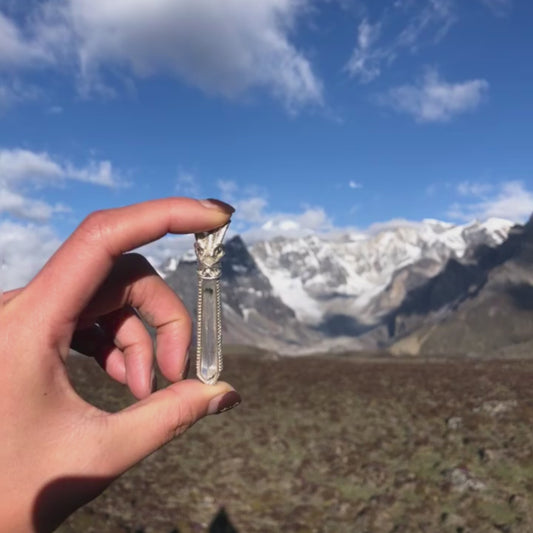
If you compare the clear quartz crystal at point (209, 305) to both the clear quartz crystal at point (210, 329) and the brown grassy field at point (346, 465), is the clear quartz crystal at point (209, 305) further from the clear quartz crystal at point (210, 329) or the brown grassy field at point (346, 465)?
the brown grassy field at point (346, 465)

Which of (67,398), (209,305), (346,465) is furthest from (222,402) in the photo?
(346,465)

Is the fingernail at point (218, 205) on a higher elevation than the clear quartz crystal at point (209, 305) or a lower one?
higher

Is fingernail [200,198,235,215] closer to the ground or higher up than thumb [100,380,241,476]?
higher up

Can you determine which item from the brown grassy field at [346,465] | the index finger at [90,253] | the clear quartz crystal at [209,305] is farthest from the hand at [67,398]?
the brown grassy field at [346,465]

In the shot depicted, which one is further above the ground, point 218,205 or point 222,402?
point 218,205

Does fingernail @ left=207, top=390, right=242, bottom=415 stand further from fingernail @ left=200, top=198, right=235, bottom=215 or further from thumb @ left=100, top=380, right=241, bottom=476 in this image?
fingernail @ left=200, top=198, right=235, bottom=215

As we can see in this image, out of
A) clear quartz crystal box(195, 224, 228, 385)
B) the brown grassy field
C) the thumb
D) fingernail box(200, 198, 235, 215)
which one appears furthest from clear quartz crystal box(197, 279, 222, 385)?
the brown grassy field

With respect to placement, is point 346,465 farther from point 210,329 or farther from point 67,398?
point 67,398
